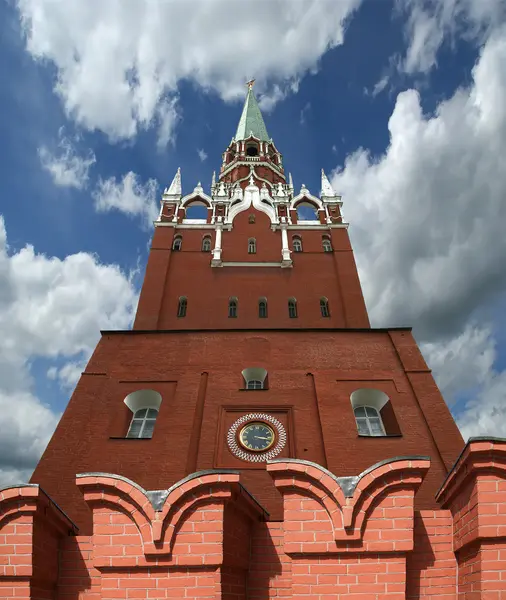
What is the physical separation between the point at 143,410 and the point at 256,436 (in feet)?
12.5

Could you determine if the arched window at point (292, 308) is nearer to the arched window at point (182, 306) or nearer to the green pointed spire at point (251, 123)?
the arched window at point (182, 306)

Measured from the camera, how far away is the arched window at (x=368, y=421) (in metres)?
13.8

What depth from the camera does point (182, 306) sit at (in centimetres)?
1998

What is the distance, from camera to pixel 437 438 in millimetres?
12289

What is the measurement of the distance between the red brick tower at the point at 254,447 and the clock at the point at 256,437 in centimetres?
4

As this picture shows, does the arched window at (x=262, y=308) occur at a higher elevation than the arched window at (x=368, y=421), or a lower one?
higher

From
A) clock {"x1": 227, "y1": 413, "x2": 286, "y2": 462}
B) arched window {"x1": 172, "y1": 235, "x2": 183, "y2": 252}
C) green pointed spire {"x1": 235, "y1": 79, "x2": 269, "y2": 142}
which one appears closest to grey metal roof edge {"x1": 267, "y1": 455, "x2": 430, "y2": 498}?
clock {"x1": 227, "y1": 413, "x2": 286, "y2": 462}

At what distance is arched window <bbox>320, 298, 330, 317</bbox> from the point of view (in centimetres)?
1989

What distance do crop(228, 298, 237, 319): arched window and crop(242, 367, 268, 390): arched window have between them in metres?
4.68

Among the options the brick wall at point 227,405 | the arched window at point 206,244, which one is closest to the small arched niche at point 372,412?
the brick wall at point 227,405

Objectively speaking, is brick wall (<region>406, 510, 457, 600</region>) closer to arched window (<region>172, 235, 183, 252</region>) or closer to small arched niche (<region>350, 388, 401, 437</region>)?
small arched niche (<region>350, 388, 401, 437</region>)

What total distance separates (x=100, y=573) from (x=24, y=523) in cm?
96

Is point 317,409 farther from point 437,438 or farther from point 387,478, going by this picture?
point 387,478

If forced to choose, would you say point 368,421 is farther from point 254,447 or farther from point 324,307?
point 324,307
